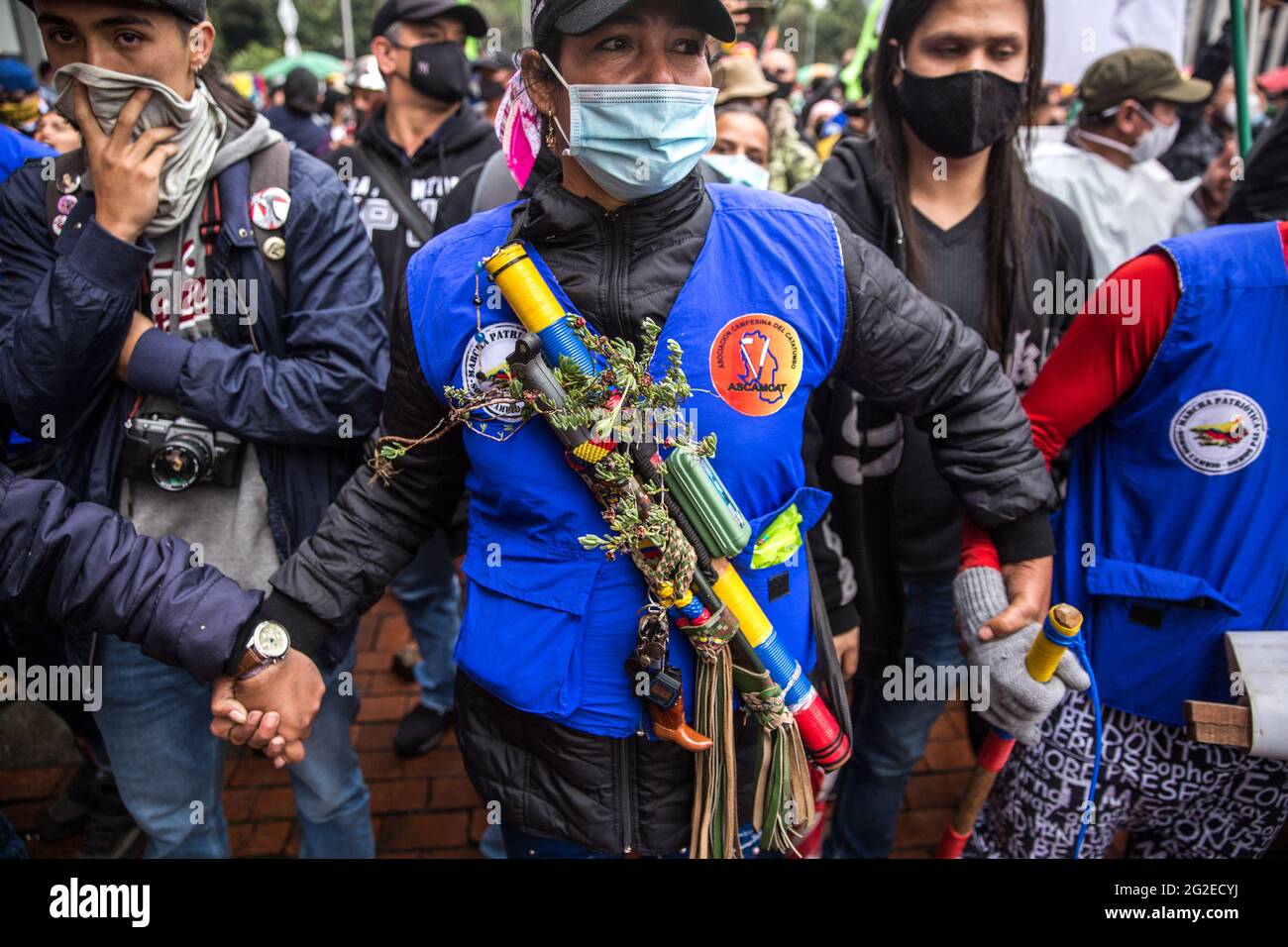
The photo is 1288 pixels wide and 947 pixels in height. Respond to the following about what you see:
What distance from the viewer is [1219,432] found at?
170 centimetres

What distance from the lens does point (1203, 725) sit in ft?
5.47

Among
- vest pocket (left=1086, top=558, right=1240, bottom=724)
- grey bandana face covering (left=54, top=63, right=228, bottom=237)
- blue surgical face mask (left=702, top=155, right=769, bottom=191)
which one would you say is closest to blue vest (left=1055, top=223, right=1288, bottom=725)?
vest pocket (left=1086, top=558, right=1240, bottom=724)

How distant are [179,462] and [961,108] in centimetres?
193

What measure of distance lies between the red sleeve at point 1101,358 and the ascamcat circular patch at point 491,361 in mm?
1012

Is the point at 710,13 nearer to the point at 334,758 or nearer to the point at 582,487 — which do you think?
the point at 582,487

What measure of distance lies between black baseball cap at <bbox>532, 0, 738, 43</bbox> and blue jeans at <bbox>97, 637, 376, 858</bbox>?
4.96 feet

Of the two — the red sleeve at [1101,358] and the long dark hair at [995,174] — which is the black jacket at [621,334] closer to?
the red sleeve at [1101,358]

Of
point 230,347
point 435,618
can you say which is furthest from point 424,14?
point 435,618

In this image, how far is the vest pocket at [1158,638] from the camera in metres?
1.75

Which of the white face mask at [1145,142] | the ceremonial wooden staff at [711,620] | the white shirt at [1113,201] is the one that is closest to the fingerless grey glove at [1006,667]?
the ceremonial wooden staff at [711,620]

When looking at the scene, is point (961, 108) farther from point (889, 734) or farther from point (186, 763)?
point (186, 763)
